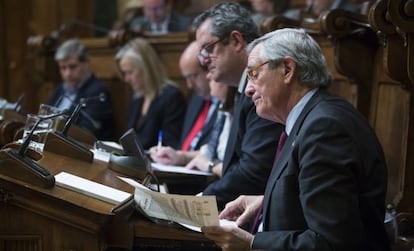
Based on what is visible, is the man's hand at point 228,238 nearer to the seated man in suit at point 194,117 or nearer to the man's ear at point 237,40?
the man's ear at point 237,40

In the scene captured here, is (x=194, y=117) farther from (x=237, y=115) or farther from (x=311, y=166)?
(x=311, y=166)

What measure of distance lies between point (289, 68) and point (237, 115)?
0.73 meters

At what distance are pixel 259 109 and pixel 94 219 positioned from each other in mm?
613

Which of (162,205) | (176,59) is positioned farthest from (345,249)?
(176,59)

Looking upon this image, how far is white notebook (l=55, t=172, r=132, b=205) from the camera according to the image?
6.20 ft

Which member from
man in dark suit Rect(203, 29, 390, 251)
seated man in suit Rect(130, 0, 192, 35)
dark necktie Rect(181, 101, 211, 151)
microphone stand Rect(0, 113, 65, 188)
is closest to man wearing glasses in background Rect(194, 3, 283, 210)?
man in dark suit Rect(203, 29, 390, 251)

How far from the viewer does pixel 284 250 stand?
70.7 inches

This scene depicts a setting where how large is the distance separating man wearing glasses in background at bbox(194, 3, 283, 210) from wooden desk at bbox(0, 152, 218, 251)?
0.64 metres

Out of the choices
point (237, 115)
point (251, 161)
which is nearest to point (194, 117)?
point (237, 115)

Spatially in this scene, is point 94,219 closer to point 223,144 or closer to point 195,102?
point 223,144

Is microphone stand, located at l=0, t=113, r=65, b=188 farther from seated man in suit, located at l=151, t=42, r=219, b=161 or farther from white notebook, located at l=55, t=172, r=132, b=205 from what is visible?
seated man in suit, located at l=151, t=42, r=219, b=161

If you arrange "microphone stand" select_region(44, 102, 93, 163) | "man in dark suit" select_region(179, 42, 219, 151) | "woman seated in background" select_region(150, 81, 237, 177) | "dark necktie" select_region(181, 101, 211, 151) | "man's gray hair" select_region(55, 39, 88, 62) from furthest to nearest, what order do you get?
1. "man's gray hair" select_region(55, 39, 88, 62)
2. "dark necktie" select_region(181, 101, 211, 151)
3. "man in dark suit" select_region(179, 42, 219, 151)
4. "woman seated in background" select_region(150, 81, 237, 177)
5. "microphone stand" select_region(44, 102, 93, 163)

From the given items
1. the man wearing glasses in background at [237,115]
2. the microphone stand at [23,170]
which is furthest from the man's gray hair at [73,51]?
the microphone stand at [23,170]

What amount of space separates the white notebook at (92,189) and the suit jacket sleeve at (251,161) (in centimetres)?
65
